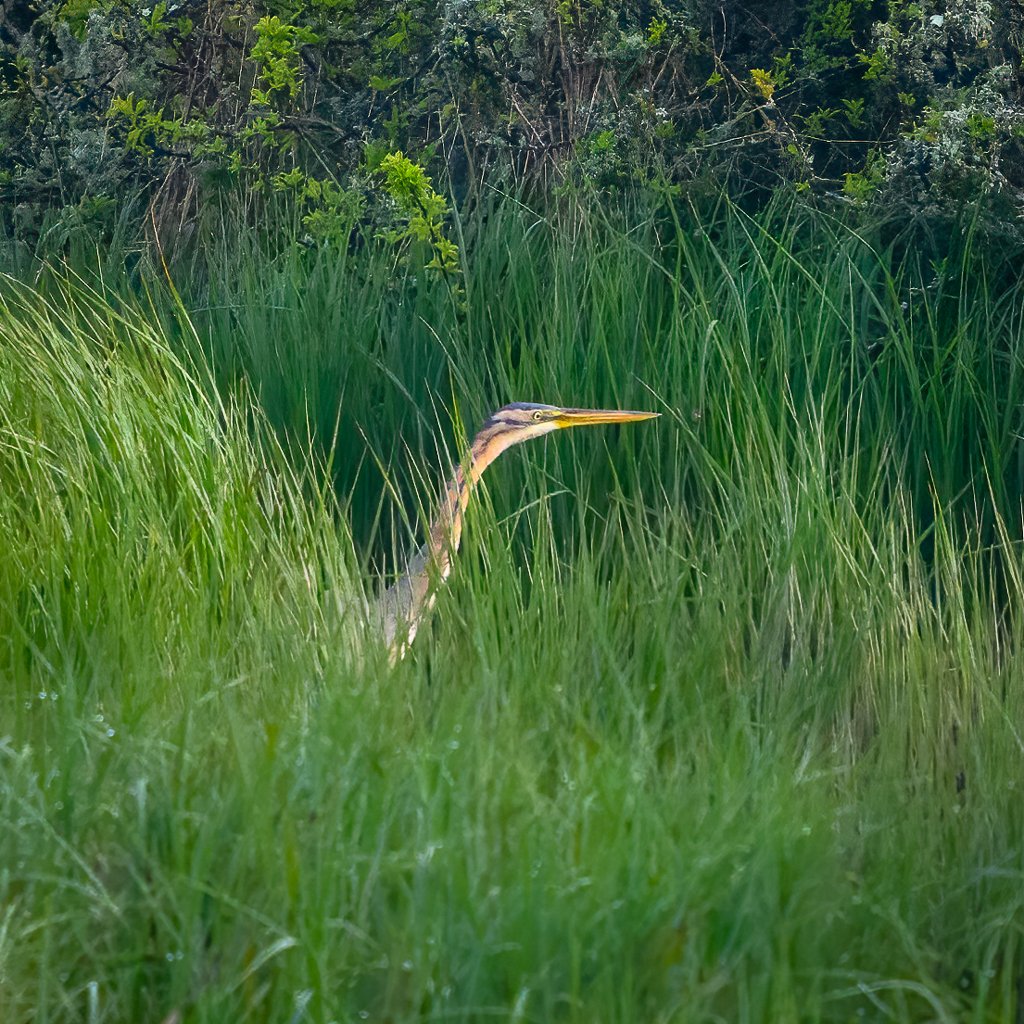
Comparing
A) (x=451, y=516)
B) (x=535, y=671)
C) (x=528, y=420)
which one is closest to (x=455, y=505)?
(x=451, y=516)

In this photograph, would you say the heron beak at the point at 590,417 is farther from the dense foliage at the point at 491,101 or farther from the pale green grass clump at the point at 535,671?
the dense foliage at the point at 491,101

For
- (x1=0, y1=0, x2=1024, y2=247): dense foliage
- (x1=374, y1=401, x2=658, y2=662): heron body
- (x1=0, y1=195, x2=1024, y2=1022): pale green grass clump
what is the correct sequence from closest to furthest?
(x1=0, y1=195, x2=1024, y2=1022): pale green grass clump < (x1=374, y1=401, x2=658, y2=662): heron body < (x1=0, y1=0, x2=1024, y2=247): dense foliage

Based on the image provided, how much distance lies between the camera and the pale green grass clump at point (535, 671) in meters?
1.85

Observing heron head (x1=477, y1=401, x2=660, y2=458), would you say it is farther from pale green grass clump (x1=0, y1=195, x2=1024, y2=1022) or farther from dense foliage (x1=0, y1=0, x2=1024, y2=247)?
dense foliage (x1=0, y1=0, x2=1024, y2=247)

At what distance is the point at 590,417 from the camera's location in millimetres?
3623

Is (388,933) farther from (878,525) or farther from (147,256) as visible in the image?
(147,256)

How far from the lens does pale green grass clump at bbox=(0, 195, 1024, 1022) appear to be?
185 centimetres

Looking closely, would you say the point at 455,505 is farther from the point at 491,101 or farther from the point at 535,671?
the point at 491,101

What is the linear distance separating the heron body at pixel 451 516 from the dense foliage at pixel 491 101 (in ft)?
3.76

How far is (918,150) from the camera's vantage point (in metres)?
4.54

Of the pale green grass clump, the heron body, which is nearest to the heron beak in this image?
the heron body

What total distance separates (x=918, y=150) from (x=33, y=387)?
8.69 ft

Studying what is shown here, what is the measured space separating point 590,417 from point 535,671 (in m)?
1.10

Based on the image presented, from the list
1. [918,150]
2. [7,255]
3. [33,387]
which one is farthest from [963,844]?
[7,255]
